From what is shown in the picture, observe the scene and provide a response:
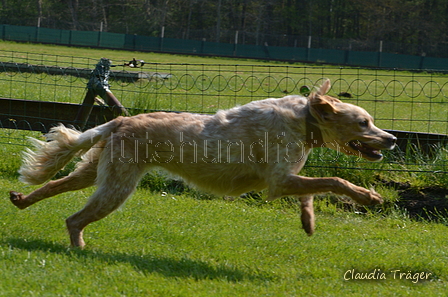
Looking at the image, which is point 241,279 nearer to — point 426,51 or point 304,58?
point 304,58

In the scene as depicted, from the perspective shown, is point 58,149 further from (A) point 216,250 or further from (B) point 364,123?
(B) point 364,123

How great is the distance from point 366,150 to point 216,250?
1759 mm

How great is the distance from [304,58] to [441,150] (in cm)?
3660

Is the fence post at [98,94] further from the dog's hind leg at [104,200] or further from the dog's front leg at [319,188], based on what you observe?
the dog's front leg at [319,188]

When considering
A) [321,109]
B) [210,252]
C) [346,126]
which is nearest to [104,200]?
[210,252]

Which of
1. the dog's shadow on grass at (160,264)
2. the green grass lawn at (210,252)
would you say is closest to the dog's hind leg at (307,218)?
the green grass lawn at (210,252)

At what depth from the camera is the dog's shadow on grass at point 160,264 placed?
4.95 meters

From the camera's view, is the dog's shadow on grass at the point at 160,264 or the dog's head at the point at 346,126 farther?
the dog's head at the point at 346,126

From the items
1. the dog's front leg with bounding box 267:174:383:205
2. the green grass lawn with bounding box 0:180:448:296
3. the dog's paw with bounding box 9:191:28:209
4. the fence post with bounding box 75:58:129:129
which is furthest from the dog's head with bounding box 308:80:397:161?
the fence post with bounding box 75:58:129:129

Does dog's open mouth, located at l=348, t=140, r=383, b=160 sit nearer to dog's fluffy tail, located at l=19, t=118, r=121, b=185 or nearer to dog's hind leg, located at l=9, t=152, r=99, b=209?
dog's fluffy tail, located at l=19, t=118, r=121, b=185

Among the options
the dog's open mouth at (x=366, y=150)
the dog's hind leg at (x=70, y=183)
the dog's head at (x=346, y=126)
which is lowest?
the dog's hind leg at (x=70, y=183)

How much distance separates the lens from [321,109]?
561cm

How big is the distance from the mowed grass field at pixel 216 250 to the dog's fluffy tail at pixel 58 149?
51cm

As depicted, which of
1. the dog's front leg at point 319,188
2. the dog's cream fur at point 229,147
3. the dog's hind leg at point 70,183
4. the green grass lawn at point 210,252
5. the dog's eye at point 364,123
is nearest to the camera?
the green grass lawn at point 210,252
